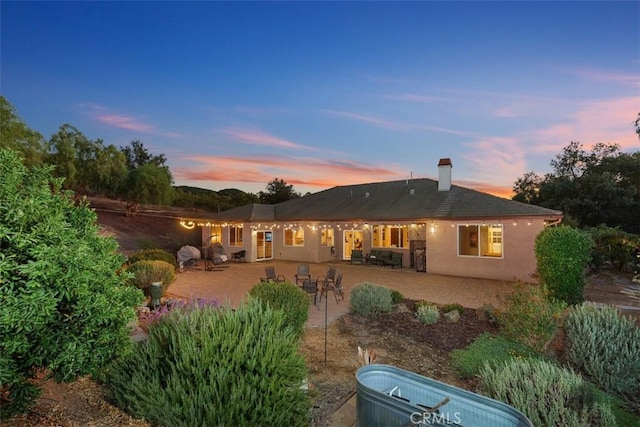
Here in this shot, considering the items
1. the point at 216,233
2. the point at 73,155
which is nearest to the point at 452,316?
the point at 216,233

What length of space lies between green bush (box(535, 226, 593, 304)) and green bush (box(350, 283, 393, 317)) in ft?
15.5

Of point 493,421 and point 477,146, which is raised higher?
point 477,146

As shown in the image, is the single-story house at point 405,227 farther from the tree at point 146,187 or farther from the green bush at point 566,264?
the tree at point 146,187

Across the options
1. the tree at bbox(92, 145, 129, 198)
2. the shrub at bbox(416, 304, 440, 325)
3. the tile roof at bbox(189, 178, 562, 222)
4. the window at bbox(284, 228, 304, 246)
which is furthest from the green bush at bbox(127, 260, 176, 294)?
the tree at bbox(92, 145, 129, 198)

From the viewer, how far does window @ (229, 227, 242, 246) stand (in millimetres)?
21297

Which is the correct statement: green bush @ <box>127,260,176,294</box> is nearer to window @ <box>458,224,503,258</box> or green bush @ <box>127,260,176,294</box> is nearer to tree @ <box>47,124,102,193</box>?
window @ <box>458,224,503,258</box>

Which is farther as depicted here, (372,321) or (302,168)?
(302,168)

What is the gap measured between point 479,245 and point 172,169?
26.2m

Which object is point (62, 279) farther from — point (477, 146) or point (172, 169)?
point (172, 169)

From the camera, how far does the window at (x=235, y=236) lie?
69.9ft

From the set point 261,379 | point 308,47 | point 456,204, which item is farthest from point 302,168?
point 261,379

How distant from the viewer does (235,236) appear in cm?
2150

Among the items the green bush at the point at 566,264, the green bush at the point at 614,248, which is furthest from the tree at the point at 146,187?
the green bush at the point at 614,248

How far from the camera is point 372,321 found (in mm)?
8469
